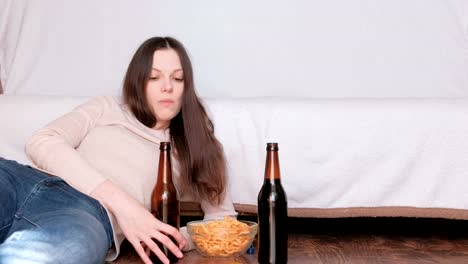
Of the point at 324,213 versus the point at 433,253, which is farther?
the point at 324,213

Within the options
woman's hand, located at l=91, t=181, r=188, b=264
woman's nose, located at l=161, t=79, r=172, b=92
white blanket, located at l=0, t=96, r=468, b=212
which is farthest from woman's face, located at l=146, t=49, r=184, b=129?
woman's hand, located at l=91, t=181, r=188, b=264

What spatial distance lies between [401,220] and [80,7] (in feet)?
5.03

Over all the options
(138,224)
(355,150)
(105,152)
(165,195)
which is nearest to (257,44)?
(355,150)

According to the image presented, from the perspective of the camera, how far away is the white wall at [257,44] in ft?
7.75

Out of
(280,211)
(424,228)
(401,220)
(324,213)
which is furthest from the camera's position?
(401,220)

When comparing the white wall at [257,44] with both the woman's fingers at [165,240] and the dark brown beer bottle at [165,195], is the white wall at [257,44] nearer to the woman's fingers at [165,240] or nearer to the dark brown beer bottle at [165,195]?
the dark brown beer bottle at [165,195]

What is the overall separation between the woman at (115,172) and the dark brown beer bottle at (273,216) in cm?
18

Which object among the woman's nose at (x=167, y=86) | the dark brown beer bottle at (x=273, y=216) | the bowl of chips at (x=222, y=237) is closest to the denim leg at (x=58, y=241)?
the bowl of chips at (x=222, y=237)

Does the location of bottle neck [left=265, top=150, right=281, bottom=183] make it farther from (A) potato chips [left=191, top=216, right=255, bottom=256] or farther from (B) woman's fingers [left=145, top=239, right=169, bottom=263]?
(B) woman's fingers [left=145, top=239, right=169, bottom=263]

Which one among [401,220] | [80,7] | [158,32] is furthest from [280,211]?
[80,7]

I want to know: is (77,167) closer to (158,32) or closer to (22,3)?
(158,32)

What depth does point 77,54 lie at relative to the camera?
240cm

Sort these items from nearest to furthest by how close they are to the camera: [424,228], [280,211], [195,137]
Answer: [280,211] → [195,137] → [424,228]

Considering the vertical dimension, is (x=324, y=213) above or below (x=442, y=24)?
below
